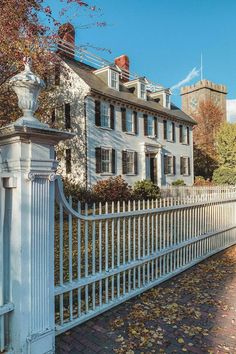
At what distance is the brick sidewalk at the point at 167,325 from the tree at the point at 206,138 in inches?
1155

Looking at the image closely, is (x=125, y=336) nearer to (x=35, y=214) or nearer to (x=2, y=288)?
(x=2, y=288)

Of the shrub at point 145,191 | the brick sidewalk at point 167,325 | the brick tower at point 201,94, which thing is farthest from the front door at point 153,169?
the brick tower at point 201,94

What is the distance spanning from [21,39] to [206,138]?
102 ft

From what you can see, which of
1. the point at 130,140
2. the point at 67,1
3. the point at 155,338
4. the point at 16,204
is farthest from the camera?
the point at 130,140

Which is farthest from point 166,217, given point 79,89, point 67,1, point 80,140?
point 79,89

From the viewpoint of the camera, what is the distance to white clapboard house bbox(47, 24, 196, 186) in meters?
17.2

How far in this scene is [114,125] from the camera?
744 inches

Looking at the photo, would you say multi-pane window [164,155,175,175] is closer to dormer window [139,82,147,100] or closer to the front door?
the front door

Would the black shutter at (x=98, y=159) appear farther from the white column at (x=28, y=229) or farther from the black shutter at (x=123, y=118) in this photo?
the white column at (x=28, y=229)

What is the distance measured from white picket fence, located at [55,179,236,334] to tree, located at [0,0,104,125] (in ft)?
20.0

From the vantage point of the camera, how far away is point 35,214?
265 centimetres

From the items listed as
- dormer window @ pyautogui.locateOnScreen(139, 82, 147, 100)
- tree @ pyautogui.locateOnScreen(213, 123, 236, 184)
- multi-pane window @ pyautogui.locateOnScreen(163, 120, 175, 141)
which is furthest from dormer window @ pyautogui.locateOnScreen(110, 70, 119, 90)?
tree @ pyautogui.locateOnScreen(213, 123, 236, 184)

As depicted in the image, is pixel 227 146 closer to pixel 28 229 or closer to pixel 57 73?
pixel 57 73

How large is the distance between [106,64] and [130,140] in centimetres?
615
